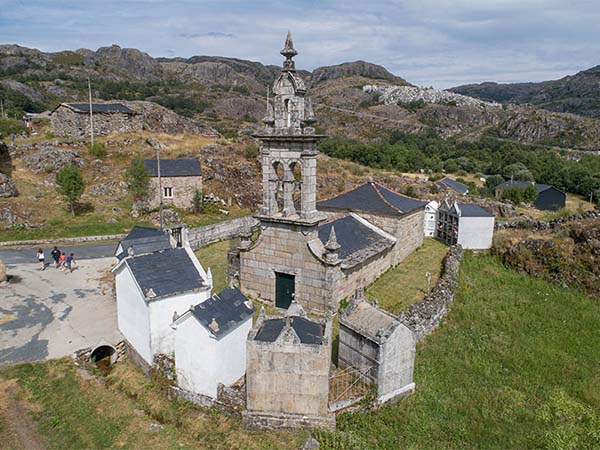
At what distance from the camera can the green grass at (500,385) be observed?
8938 millimetres

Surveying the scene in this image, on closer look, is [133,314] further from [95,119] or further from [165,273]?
[95,119]

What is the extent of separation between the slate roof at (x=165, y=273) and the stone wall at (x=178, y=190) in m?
20.1

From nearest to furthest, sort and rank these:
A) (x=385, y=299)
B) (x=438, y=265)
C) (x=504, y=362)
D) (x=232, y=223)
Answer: (x=504, y=362)
(x=385, y=299)
(x=438, y=265)
(x=232, y=223)

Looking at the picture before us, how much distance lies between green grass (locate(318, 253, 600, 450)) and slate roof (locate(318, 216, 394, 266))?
3841mm

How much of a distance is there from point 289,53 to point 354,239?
817 cm

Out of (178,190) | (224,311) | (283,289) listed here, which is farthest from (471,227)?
(178,190)

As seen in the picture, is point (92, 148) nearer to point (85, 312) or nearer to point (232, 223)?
point (232, 223)

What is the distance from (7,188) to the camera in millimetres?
28922

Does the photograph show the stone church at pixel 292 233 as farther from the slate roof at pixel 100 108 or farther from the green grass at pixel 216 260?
the slate roof at pixel 100 108

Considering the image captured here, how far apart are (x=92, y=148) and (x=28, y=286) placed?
75.9 feet

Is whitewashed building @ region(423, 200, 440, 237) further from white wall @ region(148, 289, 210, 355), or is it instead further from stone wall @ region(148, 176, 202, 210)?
white wall @ region(148, 289, 210, 355)

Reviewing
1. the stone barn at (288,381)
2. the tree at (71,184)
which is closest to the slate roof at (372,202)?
the stone barn at (288,381)

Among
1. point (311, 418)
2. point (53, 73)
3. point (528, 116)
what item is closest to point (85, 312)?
point (311, 418)

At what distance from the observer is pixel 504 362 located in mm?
12109
